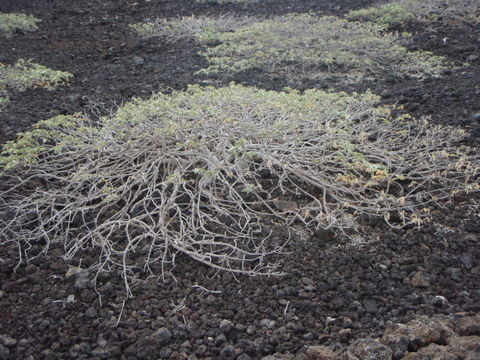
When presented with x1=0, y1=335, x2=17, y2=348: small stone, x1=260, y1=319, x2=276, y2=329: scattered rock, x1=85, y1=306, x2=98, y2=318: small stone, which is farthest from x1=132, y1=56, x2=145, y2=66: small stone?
x1=260, y1=319, x2=276, y2=329: scattered rock

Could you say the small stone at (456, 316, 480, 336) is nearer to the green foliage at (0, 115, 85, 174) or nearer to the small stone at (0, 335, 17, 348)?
the small stone at (0, 335, 17, 348)

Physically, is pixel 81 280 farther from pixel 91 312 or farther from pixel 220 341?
pixel 220 341

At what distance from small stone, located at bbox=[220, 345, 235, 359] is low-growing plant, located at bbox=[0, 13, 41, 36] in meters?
6.60

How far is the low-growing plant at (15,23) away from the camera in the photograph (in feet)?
22.9

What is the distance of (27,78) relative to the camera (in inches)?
191

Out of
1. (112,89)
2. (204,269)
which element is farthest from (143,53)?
(204,269)

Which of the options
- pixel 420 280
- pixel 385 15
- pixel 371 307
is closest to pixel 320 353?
pixel 371 307

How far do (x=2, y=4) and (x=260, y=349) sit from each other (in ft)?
28.4

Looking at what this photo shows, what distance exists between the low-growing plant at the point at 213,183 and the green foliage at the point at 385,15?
400 cm

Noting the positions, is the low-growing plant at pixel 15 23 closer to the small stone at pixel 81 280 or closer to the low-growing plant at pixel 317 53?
the low-growing plant at pixel 317 53

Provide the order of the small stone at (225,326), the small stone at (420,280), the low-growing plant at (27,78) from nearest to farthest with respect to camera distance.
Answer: the small stone at (225,326), the small stone at (420,280), the low-growing plant at (27,78)

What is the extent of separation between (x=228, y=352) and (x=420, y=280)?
0.95m

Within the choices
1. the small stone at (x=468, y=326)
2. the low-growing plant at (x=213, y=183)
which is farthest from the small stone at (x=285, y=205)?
the small stone at (x=468, y=326)

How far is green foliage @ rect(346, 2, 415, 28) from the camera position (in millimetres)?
6977
